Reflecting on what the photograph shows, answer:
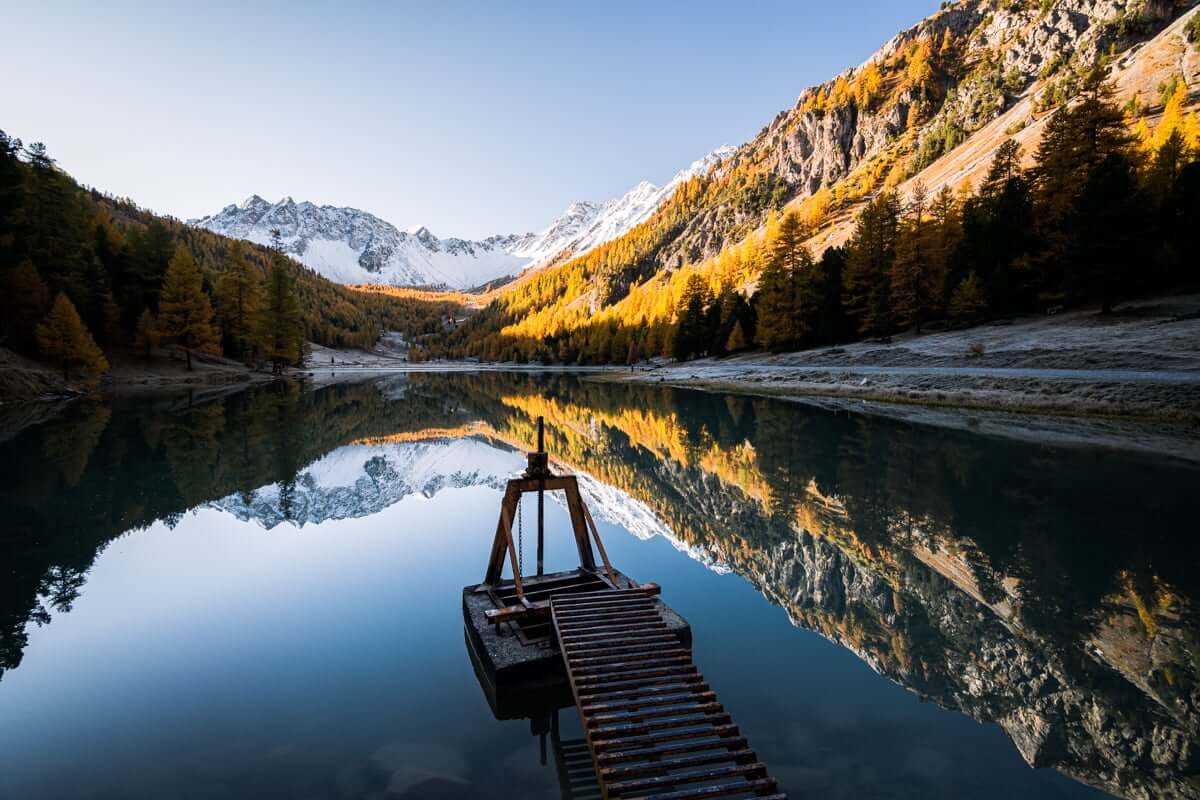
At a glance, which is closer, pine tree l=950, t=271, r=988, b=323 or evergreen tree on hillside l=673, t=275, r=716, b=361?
pine tree l=950, t=271, r=988, b=323

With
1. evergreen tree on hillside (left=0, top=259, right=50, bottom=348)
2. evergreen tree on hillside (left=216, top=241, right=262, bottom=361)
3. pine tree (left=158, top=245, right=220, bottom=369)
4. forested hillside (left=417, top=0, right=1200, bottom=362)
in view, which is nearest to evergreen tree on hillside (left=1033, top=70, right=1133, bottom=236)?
forested hillside (left=417, top=0, right=1200, bottom=362)

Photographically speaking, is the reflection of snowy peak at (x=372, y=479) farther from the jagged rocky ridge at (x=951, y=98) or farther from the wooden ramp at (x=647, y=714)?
the jagged rocky ridge at (x=951, y=98)

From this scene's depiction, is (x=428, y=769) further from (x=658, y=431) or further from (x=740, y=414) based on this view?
(x=740, y=414)

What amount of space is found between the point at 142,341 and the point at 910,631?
74439 mm

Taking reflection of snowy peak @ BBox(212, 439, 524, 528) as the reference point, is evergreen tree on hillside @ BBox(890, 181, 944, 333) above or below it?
above

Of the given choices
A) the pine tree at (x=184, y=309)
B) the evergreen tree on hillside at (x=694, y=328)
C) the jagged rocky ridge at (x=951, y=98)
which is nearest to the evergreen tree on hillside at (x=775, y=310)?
the evergreen tree on hillside at (x=694, y=328)

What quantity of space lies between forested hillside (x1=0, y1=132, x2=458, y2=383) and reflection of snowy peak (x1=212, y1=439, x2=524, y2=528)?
38133mm

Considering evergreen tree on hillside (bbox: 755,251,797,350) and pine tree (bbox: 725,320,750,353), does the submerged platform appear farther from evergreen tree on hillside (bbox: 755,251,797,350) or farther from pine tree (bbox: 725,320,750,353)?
pine tree (bbox: 725,320,750,353)

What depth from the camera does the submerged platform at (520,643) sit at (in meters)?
6.49

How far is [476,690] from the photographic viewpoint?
6.95m

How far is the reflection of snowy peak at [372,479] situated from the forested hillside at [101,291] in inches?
1501

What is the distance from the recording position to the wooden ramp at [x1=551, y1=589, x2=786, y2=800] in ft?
15.4

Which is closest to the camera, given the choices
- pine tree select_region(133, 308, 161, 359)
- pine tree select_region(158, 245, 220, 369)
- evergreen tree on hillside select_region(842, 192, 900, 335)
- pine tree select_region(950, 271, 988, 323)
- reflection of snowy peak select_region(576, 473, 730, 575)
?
reflection of snowy peak select_region(576, 473, 730, 575)

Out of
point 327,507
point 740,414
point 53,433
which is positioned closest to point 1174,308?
point 740,414
